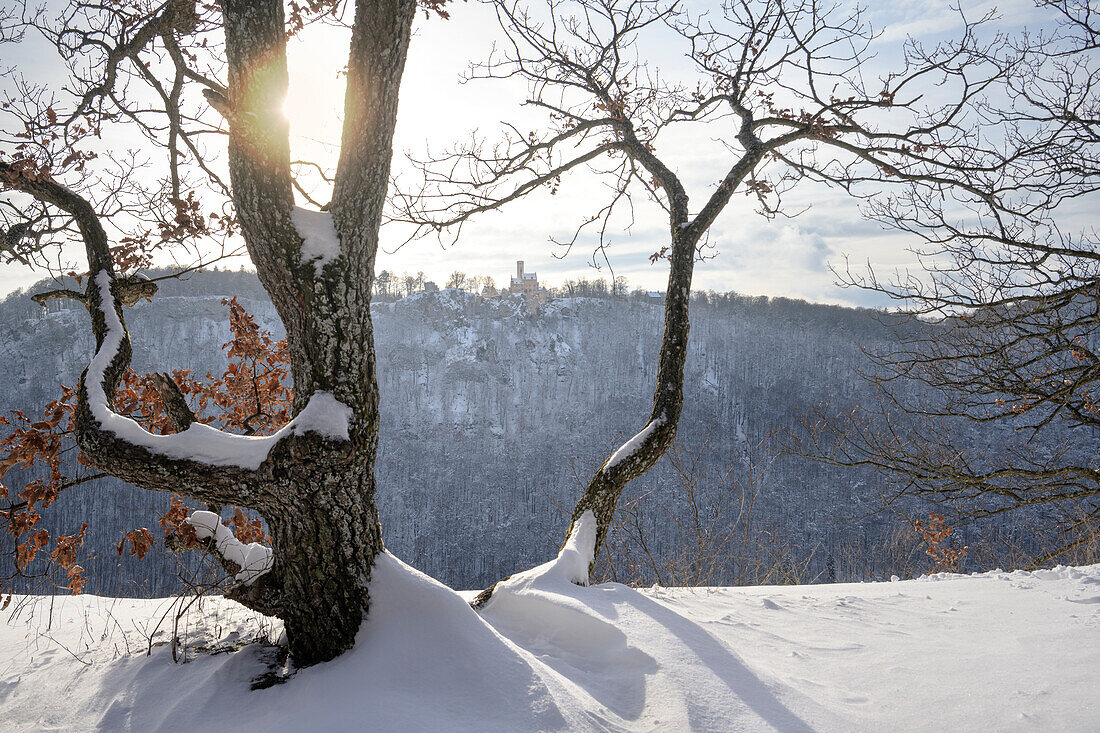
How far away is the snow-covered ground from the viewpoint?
73.0 inches

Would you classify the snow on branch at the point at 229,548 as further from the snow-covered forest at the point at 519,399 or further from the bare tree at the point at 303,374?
the snow-covered forest at the point at 519,399

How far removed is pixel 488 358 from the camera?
283 ft

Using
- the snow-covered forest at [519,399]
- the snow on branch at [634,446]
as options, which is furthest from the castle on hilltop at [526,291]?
the snow on branch at [634,446]

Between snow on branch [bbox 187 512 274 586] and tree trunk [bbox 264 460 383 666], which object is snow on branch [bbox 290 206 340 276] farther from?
snow on branch [bbox 187 512 274 586]

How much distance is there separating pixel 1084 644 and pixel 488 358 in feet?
278

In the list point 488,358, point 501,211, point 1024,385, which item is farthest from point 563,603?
point 488,358

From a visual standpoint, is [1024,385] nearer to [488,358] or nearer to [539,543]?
[539,543]

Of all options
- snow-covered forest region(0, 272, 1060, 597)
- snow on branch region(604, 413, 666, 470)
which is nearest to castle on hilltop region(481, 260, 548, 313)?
snow-covered forest region(0, 272, 1060, 597)

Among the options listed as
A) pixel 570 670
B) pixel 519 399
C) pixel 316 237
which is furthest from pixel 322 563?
pixel 519 399

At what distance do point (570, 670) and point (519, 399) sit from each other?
3140 inches

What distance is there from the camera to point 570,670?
7.31 feet

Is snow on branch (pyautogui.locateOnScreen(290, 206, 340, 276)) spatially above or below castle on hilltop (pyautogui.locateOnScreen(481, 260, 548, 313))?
below

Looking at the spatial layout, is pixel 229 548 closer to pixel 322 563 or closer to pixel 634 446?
pixel 322 563

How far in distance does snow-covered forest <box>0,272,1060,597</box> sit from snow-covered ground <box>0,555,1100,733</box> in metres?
46.7
